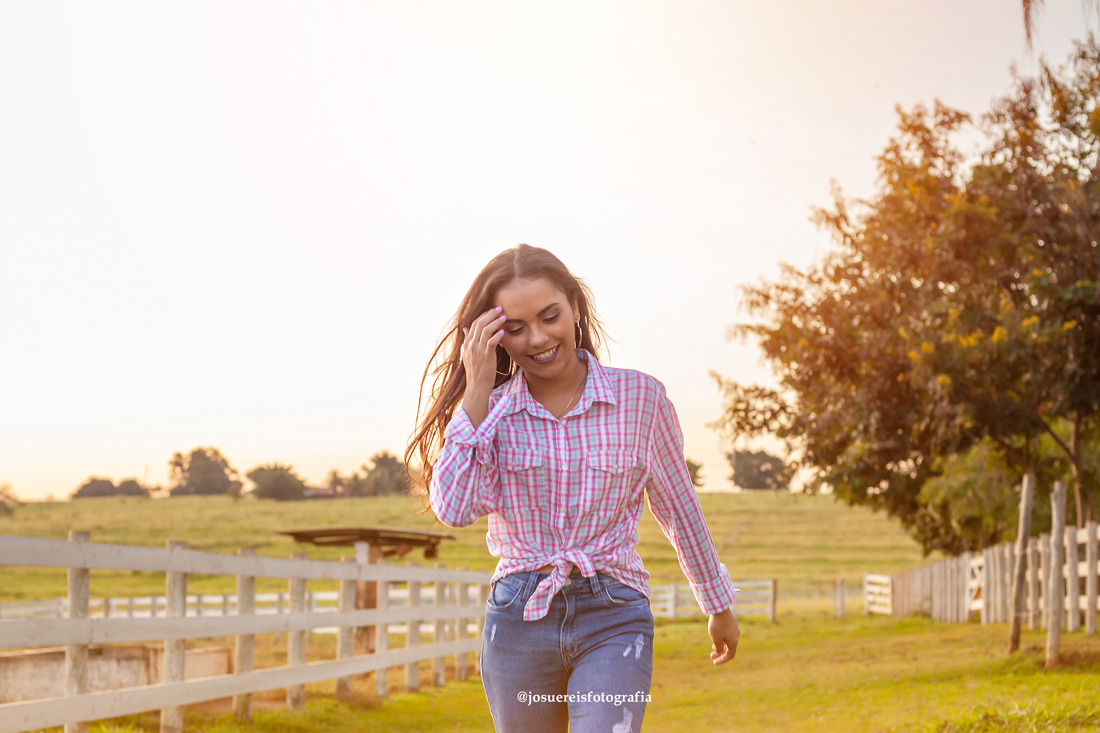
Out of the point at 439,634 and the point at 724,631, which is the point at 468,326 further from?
the point at 439,634

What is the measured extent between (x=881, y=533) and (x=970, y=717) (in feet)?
233

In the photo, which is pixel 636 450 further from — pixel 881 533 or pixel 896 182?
pixel 881 533

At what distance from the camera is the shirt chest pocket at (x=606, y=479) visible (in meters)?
2.57

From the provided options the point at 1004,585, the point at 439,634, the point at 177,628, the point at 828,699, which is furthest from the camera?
the point at 1004,585

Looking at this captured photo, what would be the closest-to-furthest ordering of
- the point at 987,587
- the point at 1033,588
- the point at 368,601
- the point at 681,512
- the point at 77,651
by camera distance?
1. the point at 681,512
2. the point at 77,651
3. the point at 368,601
4. the point at 1033,588
5. the point at 987,587

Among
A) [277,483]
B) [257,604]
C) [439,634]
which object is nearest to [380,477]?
[277,483]

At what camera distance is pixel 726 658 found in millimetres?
2889

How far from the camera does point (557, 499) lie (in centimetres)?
258

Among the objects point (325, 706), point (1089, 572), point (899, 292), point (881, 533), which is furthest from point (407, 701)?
point (881, 533)

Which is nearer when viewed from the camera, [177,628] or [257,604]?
[177,628]

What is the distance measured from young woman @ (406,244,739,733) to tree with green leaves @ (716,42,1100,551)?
8.42 metres

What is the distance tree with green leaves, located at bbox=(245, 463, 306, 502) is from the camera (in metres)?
83.1

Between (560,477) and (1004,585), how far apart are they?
57.7 feet

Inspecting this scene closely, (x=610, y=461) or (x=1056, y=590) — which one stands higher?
(x=610, y=461)
